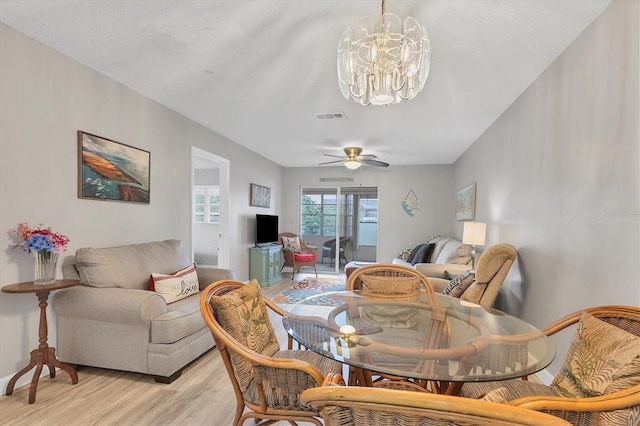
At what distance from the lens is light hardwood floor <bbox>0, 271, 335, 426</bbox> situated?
2.05m

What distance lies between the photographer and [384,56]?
1850 mm

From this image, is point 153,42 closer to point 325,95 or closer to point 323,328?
point 325,95

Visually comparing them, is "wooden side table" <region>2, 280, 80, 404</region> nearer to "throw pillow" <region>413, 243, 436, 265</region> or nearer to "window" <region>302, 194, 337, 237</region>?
"throw pillow" <region>413, 243, 436, 265</region>

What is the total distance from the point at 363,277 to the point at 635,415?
6.01 ft

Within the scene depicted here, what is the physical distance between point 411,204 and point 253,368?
21.1ft

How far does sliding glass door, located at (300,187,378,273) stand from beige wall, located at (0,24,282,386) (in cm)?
450

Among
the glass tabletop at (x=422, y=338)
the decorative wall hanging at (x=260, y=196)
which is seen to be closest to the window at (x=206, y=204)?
the decorative wall hanging at (x=260, y=196)

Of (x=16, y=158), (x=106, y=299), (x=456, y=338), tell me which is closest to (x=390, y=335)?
(x=456, y=338)

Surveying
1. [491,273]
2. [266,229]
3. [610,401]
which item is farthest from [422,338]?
[266,229]

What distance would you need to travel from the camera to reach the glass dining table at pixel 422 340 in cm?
133

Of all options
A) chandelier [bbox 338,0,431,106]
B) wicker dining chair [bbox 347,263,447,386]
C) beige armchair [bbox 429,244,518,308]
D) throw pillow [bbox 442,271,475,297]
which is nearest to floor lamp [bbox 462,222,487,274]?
throw pillow [bbox 442,271,475,297]

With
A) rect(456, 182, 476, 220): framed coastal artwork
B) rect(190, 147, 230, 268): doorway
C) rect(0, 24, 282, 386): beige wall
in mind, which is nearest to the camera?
rect(0, 24, 282, 386): beige wall

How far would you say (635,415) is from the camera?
1.00m

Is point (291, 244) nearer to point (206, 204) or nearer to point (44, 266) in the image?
point (206, 204)
